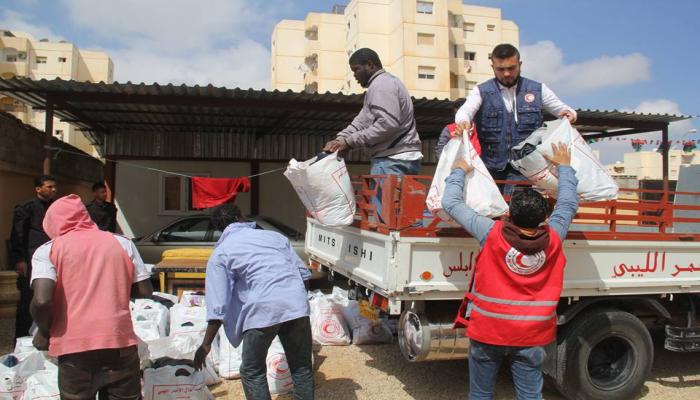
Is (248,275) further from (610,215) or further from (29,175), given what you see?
(29,175)

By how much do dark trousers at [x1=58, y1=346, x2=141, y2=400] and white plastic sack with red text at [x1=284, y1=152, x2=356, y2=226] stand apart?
4.60 feet

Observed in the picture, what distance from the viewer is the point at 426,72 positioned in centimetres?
5225

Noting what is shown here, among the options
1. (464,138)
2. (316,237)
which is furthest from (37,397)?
(464,138)

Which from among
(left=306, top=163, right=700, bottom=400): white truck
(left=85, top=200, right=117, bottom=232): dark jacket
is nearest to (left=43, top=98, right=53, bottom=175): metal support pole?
(left=85, top=200, right=117, bottom=232): dark jacket

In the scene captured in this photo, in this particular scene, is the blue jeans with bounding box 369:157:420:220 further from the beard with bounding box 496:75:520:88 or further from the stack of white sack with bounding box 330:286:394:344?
the stack of white sack with bounding box 330:286:394:344

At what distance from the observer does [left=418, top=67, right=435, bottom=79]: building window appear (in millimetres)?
51928

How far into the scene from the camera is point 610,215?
396 centimetres

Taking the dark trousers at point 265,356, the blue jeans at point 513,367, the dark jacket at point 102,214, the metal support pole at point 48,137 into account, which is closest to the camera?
the blue jeans at point 513,367

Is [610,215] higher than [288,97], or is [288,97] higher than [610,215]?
[288,97]

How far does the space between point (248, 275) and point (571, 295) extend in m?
2.31

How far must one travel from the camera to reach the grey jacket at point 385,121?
3.81 meters

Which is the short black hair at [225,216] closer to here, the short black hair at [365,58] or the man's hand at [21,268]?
the short black hair at [365,58]

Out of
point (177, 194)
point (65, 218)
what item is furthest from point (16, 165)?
point (65, 218)

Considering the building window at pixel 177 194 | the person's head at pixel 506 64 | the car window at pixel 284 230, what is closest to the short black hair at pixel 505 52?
the person's head at pixel 506 64
